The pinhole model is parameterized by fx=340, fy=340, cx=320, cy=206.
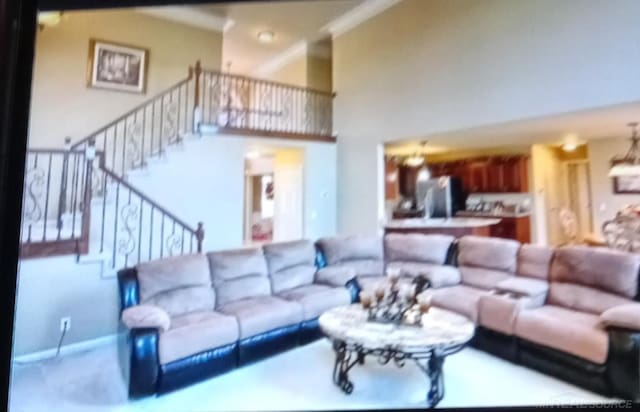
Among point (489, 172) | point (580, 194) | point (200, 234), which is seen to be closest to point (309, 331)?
point (200, 234)

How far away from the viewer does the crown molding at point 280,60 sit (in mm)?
4039

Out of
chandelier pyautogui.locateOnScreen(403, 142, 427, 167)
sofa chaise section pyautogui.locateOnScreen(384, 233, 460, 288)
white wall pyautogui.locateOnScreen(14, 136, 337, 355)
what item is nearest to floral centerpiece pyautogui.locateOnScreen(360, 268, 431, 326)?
sofa chaise section pyautogui.locateOnScreen(384, 233, 460, 288)

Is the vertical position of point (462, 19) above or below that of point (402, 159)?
above

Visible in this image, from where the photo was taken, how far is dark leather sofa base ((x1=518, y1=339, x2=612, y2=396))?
1.97m

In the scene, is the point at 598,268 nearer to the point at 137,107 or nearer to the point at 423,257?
the point at 423,257

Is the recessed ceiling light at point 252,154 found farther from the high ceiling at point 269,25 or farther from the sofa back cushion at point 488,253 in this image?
the sofa back cushion at point 488,253

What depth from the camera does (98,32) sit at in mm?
2348

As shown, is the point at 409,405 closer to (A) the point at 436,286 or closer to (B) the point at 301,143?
(A) the point at 436,286

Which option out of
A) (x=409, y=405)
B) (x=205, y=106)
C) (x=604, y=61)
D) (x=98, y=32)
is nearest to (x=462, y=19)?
(x=604, y=61)

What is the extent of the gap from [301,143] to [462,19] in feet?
7.11

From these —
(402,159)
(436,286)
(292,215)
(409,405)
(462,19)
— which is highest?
(462,19)

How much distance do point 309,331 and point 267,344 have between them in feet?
1.13

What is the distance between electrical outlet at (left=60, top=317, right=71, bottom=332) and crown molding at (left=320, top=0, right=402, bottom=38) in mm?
3267

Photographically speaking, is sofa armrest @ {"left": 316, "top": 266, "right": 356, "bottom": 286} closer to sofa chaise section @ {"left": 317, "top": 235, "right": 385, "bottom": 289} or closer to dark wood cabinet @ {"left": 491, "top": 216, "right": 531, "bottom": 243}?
sofa chaise section @ {"left": 317, "top": 235, "right": 385, "bottom": 289}
